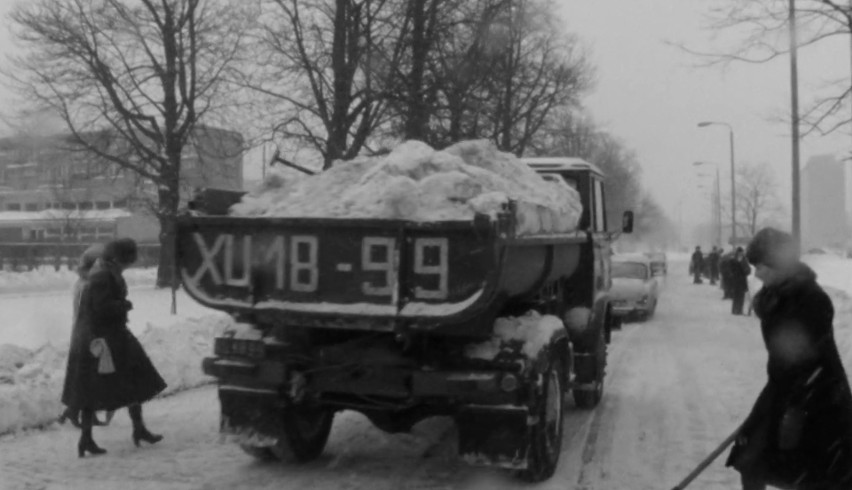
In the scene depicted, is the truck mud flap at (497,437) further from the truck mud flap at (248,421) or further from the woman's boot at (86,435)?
the woman's boot at (86,435)

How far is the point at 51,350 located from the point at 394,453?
5.90 m

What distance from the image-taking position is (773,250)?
15.8 feet

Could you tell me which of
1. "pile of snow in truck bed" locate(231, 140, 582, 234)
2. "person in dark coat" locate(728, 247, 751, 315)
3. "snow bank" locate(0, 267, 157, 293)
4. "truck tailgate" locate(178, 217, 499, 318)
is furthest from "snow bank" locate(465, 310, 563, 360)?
"snow bank" locate(0, 267, 157, 293)

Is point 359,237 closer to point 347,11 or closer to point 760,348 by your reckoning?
point 760,348

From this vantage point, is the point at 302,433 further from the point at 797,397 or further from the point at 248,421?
the point at 797,397

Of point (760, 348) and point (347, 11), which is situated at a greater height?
point (347, 11)

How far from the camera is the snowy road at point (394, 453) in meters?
6.86

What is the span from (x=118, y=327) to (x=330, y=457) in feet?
6.41

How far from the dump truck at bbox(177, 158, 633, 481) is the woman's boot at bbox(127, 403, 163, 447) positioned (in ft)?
3.68

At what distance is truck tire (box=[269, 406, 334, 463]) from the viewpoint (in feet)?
23.5

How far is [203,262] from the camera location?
6.71 metres

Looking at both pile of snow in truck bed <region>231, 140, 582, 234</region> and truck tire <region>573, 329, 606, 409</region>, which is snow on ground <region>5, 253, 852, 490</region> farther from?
pile of snow in truck bed <region>231, 140, 582, 234</region>

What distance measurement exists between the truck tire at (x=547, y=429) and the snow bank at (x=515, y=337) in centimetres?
23

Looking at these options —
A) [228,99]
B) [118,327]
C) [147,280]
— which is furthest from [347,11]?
[147,280]
